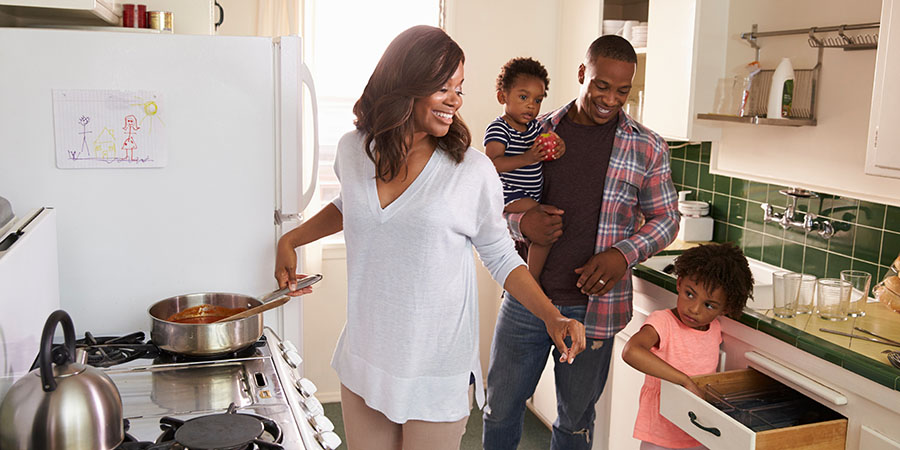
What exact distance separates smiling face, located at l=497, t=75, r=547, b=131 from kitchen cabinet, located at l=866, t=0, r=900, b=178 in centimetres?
88

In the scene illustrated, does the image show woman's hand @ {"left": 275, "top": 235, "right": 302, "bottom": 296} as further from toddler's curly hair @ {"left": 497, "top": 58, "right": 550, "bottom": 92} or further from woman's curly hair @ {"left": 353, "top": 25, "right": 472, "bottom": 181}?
toddler's curly hair @ {"left": 497, "top": 58, "right": 550, "bottom": 92}

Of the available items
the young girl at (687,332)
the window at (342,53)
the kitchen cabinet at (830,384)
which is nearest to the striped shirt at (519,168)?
the young girl at (687,332)

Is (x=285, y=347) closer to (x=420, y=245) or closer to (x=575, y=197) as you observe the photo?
(x=420, y=245)

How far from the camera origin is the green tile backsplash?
2.35 metres

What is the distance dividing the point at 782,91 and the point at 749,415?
1133 mm

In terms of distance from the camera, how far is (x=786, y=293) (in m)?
2.18

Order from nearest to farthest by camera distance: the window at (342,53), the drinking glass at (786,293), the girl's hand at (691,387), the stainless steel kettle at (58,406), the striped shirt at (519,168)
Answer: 1. the stainless steel kettle at (58,406)
2. the girl's hand at (691,387)
3. the drinking glass at (786,293)
4. the striped shirt at (519,168)
5. the window at (342,53)

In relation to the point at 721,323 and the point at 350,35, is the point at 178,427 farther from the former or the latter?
the point at 350,35

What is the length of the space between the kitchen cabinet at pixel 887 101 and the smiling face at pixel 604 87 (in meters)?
0.60

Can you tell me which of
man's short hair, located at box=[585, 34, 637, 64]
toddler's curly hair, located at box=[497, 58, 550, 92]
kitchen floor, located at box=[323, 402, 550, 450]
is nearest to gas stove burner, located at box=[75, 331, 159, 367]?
toddler's curly hair, located at box=[497, 58, 550, 92]

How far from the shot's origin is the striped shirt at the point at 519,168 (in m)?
2.26

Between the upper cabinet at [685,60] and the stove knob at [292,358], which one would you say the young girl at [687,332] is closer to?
the upper cabinet at [685,60]

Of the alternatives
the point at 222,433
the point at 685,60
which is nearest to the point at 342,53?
the point at 685,60

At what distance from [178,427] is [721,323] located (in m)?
1.56
